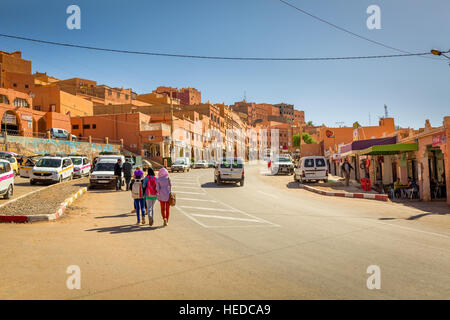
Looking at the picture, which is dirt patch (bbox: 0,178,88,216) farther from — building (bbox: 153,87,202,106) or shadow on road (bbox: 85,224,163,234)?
building (bbox: 153,87,202,106)

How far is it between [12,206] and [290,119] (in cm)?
17044

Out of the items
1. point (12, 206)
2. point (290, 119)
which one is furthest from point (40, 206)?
point (290, 119)

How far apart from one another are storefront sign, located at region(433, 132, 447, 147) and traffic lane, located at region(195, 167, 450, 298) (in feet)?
22.9

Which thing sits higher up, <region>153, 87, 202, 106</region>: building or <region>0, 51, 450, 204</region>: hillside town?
<region>153, 87, 202, 106</region>: building

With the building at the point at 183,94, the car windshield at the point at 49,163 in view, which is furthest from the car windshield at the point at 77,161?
the building at the point at 183,94

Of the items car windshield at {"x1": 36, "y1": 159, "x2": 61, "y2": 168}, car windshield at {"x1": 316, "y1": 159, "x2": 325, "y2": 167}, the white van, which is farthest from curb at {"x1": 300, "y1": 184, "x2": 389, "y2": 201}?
car windshield at {"x1": 36, "y1": 159, "x2": 61, "y2": 168}

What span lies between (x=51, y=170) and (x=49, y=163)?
130 centimetres

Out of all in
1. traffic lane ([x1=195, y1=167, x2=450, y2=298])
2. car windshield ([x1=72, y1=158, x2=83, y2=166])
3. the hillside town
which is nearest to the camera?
traffic lane ([x1=195, y1=167, x2=450, y2=298])

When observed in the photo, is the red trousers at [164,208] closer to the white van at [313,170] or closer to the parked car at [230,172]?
the parked car at [230,172]

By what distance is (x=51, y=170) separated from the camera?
76.0 feet

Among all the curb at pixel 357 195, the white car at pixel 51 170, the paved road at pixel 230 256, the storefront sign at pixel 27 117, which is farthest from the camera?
the storefront sign at pixel 27 117

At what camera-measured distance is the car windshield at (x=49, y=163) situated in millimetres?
23891

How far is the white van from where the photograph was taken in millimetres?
27438
